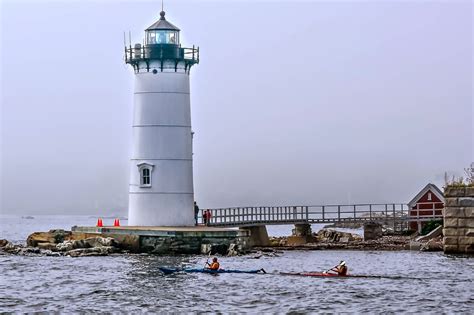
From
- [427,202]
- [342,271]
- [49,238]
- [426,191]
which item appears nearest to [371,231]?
[427,202]

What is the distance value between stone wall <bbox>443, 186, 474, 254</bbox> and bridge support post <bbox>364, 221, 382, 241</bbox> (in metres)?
17.3

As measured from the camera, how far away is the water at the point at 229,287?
1364 inches

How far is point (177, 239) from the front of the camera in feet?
169

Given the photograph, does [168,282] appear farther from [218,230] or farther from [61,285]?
[218,230]

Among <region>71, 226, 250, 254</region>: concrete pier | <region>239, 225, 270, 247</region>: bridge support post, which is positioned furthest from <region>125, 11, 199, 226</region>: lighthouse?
<region>239, 225, 270, 247</region>: bridge support post

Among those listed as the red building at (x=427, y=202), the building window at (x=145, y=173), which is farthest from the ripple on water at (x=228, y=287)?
the red building at (x=427, y=202)

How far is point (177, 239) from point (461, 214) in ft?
45.1

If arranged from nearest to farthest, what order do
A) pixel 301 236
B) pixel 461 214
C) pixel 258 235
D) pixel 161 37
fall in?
pixel 461 214 < pixel 161 37 < pixel 258 235 < pixel 301 236

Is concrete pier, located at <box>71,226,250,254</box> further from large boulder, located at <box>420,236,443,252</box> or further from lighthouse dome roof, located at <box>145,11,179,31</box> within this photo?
lighthouse dome roof, located at <box>145,11,179,31</box>

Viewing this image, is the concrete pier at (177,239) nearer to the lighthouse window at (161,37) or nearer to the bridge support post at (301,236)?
the lighthouse window at (161,37)

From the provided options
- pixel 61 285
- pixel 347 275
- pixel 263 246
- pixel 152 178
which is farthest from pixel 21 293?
pixel 263 246

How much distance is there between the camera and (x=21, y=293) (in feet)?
127

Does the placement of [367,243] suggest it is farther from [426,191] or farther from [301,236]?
[426,191]

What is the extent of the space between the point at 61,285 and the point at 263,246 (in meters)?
23.8
